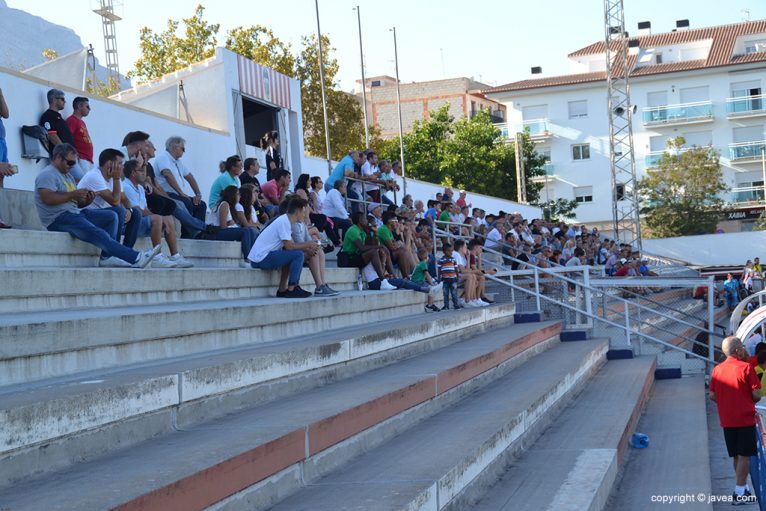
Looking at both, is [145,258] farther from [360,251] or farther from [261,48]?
[261,48]

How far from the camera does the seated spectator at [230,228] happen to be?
1037 cm

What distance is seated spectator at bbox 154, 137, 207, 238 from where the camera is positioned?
1045 cm

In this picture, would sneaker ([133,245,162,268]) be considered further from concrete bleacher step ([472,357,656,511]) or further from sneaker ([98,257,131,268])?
concrete bleacher step ([472,357,656,511])

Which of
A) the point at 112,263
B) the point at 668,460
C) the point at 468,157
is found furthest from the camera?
the point at 468,157

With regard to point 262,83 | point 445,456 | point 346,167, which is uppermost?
point 262,83

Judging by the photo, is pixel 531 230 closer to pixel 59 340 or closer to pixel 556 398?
pixel 556 398

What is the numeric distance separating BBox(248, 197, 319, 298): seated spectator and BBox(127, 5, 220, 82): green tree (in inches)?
1340

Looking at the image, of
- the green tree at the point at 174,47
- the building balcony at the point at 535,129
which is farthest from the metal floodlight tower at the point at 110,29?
the building balcony at the point at 535,129

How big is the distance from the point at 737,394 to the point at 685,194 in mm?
49208

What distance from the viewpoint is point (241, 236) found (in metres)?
10.4

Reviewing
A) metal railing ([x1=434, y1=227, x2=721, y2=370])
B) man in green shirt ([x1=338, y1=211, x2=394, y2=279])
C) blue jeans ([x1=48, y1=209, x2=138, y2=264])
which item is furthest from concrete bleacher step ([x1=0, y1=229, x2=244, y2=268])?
metal railing ([x1=434, y1=227, x2=721, y2=370])

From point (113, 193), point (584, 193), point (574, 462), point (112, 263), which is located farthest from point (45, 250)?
point (584, 193)

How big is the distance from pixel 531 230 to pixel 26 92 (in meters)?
16.3

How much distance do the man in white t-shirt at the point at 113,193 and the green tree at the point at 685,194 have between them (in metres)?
49.3
